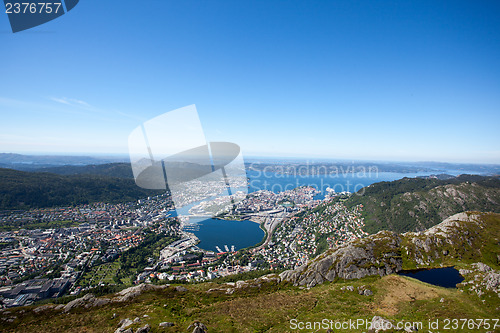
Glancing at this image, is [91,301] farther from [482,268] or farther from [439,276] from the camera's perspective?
[482,268]

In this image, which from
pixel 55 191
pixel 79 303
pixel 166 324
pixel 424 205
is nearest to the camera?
pixel 166 324

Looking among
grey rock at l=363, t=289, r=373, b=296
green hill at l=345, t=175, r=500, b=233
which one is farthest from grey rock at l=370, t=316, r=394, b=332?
green hill at l=345, t=175, r=500, b=233

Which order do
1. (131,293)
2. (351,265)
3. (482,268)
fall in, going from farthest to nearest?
1. (351,265)
2. (482,268)
3. (131,293)

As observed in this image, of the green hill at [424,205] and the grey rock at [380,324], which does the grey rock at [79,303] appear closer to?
the grey rock at [380,324]

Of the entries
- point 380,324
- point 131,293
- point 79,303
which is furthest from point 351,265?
point 79,303

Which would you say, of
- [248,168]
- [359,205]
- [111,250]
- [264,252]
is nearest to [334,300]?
[264,252]

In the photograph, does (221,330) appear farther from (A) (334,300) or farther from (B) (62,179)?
(B) (62,179)

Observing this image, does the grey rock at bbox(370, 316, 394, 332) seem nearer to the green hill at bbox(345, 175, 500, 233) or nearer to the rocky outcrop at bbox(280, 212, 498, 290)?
the rocky outcrop at bbox(280, 212, 498, 290)
